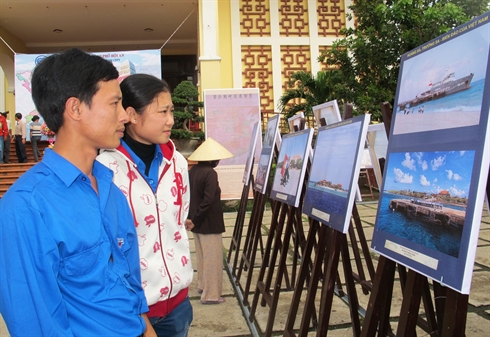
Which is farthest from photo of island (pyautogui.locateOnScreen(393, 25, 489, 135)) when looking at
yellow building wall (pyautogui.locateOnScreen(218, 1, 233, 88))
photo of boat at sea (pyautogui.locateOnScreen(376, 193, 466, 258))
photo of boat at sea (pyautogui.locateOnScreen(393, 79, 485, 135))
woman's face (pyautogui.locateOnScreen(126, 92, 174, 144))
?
yellow building wall (pyautogui.locateOnScreen(218, 1, 233, 88))

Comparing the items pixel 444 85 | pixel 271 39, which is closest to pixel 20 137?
pixel 271 39

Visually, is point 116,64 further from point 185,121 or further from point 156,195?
point 156,195

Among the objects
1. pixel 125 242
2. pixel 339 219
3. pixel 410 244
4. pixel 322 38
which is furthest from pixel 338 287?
pixel 322 38

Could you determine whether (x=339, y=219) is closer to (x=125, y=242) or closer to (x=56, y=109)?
(x=125, y=242)

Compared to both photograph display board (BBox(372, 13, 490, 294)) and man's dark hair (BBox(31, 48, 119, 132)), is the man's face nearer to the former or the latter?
man's dark hair (BBox(31, 48, 119, 132))

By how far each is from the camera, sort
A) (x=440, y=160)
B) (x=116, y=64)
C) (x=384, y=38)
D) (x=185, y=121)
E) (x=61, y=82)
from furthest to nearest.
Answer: (x=116, y=64), (x=185, y=121), (x=384, y=38), (x=440, y=160), (x=61, y=82)

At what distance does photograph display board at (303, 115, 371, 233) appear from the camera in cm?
202

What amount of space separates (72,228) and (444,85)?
1313mm

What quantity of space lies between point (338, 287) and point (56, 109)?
2.92 meters

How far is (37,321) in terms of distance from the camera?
98 centimetres

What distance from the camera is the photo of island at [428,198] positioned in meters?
1.37

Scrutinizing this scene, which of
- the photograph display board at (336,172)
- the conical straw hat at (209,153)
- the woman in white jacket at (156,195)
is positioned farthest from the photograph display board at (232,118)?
the woman in white jacket at (156,195)

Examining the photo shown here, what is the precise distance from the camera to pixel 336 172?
221cm

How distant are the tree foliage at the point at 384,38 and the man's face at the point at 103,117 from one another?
749cm
